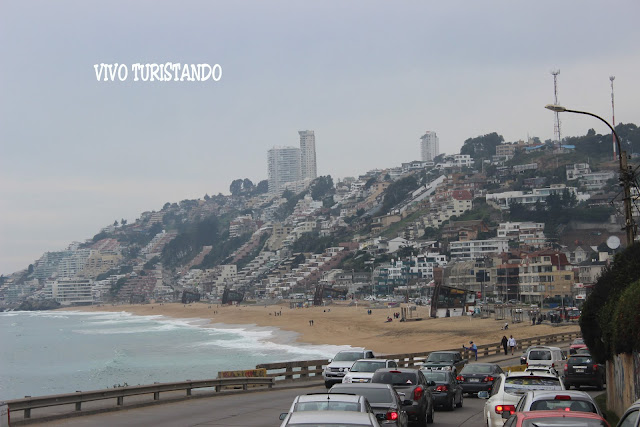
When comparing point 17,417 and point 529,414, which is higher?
point 529,414

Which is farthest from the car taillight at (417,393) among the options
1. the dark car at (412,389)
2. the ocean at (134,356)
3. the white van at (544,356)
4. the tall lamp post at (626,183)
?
the ocean at (134,356)

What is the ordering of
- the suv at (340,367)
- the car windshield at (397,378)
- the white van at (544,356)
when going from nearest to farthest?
1. the car windshield at (397,378)
2. the suv at (340,367)
3. the white van at (544,356)

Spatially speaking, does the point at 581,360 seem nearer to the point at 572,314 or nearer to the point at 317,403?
the point at 317,403

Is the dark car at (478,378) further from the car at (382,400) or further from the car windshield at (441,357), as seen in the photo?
the car at (382,400)

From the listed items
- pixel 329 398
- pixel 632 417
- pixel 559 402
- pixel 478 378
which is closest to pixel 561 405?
pixel 559 402

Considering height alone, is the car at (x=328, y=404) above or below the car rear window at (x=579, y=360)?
above

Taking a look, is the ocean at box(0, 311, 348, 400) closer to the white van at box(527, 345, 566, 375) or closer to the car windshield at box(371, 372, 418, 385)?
the white van at box(527, 345, 566, 375)

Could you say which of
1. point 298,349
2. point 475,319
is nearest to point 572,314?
point 475,319
